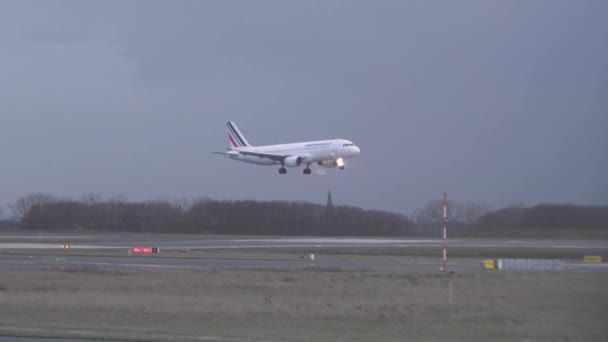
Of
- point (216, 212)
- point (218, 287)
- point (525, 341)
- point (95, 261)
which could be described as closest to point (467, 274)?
point (218, 287)

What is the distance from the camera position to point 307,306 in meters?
22.5

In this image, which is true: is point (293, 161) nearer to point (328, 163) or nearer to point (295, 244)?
point (328, 163)

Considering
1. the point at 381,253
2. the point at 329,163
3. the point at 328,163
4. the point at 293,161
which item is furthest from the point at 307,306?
the point at 328,163

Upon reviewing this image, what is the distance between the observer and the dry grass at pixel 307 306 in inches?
683

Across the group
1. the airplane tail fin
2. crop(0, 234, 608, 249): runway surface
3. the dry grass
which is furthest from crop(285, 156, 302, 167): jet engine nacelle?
the dry grass

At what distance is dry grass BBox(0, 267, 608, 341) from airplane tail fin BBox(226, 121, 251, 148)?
58141mm

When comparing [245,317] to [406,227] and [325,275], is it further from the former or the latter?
[406,227]

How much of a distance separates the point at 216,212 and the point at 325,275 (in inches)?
3991

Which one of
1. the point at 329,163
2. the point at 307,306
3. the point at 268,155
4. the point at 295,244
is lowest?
the point at 307,306

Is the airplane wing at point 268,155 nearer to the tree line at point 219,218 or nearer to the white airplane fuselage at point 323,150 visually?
the white airplane fuselage at point 323,150

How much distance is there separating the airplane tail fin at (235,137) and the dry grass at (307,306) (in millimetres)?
58141

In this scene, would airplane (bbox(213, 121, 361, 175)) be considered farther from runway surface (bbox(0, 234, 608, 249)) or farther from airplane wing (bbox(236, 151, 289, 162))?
runway surface (bbox(0, 234, 608, 249))

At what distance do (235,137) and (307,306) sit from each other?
2738 inches

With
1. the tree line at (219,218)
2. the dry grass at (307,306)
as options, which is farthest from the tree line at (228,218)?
the dry grass at (307,306)
